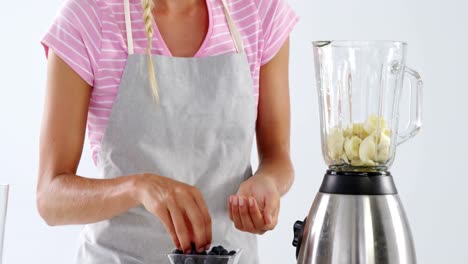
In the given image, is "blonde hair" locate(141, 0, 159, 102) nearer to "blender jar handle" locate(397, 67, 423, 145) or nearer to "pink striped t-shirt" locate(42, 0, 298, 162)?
"pink striped t-shirt" locate(42, 0, 298, 162)

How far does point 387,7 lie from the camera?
2711 millimetres

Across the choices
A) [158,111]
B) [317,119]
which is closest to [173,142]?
[158,111]

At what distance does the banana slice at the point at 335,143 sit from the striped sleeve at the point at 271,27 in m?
0.42

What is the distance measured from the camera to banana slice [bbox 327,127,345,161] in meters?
1.11

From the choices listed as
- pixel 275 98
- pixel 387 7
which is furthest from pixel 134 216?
pixel 387 7

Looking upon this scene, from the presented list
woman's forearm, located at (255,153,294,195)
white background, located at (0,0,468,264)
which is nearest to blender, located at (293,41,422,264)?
woman's forearm, located at (255,153,294,195)

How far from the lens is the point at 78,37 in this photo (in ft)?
4.59

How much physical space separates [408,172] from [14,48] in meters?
1.31

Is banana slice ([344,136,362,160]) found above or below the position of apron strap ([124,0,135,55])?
below

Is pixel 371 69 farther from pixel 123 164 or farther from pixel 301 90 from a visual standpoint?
pixel 301 90

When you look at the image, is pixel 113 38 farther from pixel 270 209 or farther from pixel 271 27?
pixel 270 209

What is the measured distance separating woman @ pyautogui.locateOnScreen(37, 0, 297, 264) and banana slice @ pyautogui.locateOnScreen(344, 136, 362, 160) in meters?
0.21

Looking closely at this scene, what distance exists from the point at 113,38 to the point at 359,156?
0.53 metres

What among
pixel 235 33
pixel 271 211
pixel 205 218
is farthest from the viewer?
pixel 235 33
